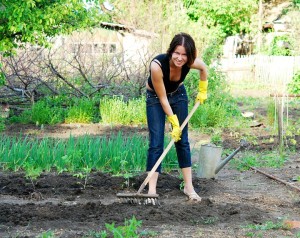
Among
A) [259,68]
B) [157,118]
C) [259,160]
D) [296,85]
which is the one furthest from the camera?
[259,68]

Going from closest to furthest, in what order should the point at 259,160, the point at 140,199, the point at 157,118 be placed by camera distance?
the point at 140,199
the point at 157,118
the point at 259,160

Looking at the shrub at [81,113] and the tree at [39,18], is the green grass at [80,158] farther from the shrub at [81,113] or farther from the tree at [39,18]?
the shrub at [81,113]

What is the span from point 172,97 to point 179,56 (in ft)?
1.75

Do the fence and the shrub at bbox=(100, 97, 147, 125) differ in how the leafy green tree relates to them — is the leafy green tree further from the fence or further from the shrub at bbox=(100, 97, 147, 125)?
the shrub at bbox=(100, 97, 147, 125)

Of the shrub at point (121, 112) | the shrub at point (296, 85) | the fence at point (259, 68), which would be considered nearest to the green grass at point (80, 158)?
the shrub at point (121, 112)

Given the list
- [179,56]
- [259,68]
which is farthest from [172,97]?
[259,68]

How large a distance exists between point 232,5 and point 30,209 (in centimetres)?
2260

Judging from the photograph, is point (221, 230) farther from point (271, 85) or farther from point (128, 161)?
point (271, 85)

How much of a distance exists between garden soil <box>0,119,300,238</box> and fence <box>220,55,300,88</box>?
14066 mm

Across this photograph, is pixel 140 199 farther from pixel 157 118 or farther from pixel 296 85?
pixel 296 85

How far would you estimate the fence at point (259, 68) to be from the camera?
20.8m

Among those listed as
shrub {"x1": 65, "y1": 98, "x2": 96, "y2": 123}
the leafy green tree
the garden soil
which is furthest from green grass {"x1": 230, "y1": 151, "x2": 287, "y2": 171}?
the leafy green tree

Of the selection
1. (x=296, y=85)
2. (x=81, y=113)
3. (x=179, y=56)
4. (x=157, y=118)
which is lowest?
(x=81, y=113)

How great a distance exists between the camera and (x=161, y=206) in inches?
185
